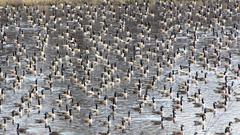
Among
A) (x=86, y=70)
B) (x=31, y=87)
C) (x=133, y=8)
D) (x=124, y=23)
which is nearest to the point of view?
(x=31, y=87)

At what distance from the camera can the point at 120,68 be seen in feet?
142

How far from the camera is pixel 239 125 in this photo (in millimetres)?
33938

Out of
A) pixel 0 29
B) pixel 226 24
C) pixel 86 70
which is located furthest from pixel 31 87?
pixel 226 24

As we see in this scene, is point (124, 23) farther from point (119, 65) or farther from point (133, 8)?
point (119, 65)

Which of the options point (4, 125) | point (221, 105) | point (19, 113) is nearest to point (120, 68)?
point (221, 105)

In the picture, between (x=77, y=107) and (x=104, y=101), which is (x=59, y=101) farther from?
(x=104, y=101)

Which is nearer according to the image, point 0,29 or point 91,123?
point 91,123

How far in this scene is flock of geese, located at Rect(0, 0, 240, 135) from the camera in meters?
34.2

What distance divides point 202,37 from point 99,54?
1037 cm

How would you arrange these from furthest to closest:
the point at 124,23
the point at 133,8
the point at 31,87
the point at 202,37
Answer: the point at 133,8
the point at 124,23
the point at 202,37
the point at 31,87

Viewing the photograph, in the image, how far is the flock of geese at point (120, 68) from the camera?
112ft

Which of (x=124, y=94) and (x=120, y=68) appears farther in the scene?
(x=120, y=68)

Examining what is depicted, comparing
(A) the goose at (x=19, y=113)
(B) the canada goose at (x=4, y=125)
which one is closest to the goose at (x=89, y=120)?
(A) the goose at (x=19, y=113)

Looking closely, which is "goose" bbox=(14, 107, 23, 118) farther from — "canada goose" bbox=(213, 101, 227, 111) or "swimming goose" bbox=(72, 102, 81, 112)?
"canada goose" bbox=(213, 101, 227, 111)
